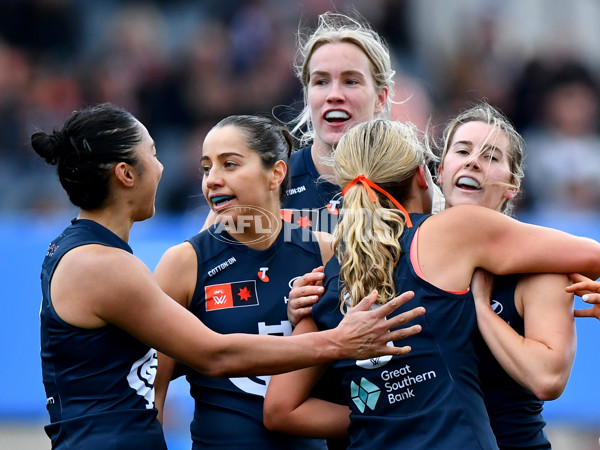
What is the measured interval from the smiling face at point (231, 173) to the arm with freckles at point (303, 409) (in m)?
0.62

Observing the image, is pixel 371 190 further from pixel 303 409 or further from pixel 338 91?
pixel 338 91

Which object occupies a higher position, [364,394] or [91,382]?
[91,382]

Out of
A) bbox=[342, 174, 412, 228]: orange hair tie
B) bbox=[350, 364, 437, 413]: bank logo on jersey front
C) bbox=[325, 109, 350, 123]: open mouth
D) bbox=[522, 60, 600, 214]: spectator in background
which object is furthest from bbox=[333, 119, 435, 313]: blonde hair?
bbox=[522, 60, 600, 214]: spectator in background

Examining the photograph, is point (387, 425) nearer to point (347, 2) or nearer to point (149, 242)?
point (149, 242)

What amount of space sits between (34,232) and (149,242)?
0.85 metres

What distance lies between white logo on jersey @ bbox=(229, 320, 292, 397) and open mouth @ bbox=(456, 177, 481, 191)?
2.90 ft

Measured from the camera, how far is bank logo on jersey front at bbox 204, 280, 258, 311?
3.61m

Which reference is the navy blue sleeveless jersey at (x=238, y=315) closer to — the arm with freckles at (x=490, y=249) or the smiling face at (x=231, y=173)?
the smiling face at (x=231, y=173)

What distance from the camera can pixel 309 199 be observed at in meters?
4.34

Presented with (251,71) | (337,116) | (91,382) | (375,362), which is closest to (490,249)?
(375,362)

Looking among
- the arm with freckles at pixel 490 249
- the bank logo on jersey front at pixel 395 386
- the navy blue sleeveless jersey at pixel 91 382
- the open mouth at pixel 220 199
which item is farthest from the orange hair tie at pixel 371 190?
the navy blue sleeveless jersey at pixel 91 382

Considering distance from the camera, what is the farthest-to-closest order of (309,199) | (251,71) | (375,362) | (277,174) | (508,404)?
(251,71)
(309,199)
(277,174)
(508,404)
(375,362)

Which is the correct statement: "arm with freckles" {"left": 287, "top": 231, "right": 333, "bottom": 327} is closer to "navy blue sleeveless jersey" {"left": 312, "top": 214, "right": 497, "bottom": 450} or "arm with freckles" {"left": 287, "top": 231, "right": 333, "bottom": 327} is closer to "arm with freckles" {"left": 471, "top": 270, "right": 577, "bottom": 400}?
"navy blue sleeveless jersey" {"left": 312, "top": 214, "right": 497, "bottom": 450}

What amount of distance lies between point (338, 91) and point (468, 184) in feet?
4.13
